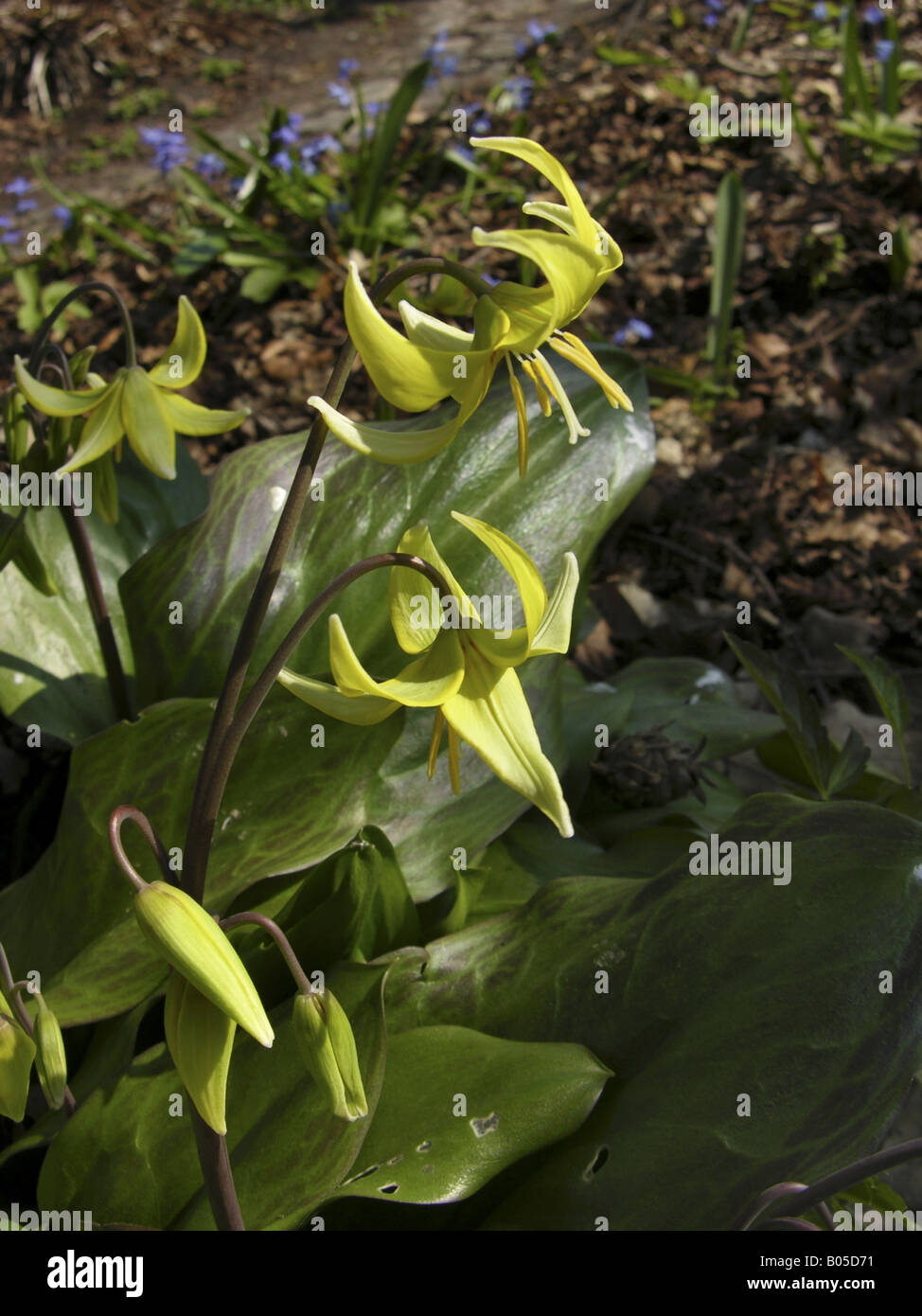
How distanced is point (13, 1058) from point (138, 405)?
83 cm

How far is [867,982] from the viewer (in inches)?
49.3

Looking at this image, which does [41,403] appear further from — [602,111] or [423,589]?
[602,111]

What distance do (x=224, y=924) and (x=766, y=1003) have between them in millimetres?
627

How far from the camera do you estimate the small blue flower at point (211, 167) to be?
3.98 meters

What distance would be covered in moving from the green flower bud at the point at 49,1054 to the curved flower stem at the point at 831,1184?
0.73 metres

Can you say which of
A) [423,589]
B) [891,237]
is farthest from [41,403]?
[891,237]

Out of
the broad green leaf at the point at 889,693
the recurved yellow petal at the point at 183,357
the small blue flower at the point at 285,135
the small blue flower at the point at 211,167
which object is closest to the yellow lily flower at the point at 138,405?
the recurved yellow petal at the point at 183,357

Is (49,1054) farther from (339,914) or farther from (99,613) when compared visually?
(99,613)
